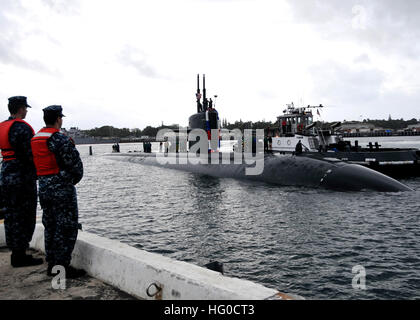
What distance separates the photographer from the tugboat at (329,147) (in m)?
23.0

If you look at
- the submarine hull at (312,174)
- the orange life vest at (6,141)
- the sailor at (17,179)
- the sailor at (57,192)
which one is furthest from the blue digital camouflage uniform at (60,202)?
the submarine hull at (312,174)

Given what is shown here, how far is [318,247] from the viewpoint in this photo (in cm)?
836

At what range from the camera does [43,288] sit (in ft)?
12.7

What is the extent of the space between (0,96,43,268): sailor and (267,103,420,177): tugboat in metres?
20.2

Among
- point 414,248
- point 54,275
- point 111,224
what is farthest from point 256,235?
point 54,275

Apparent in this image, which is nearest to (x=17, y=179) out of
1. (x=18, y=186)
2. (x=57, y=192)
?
(x=18, y=186)

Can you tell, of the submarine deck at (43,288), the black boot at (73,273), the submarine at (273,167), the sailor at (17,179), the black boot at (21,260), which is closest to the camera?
the submarine deck at (43,288)

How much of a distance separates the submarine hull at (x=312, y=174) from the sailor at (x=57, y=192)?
13.1m

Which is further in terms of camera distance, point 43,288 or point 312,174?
point 312,174

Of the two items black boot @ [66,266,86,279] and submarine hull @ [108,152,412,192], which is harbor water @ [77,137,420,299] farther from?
black boot @ [66,266,86,279]

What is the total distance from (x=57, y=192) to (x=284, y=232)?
6.93m

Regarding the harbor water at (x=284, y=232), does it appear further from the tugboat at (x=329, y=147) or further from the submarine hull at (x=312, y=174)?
the tugboat at (x=329, y=147)

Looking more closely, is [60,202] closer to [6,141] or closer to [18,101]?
[6,141]
